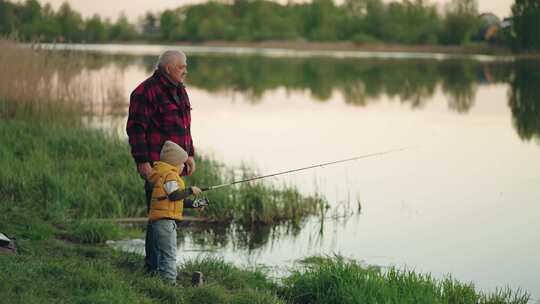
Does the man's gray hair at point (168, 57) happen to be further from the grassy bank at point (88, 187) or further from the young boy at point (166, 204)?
the grassy bank at point (88, 187)

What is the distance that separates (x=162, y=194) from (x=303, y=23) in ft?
358

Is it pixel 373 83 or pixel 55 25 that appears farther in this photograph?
pixel 55 25

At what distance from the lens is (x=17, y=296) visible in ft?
15.7

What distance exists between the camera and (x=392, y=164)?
14.9 meters

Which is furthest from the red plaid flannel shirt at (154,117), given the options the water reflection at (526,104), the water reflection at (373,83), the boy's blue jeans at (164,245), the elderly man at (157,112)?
the water reflection at (526,104)

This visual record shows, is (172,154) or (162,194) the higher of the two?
(172,154)

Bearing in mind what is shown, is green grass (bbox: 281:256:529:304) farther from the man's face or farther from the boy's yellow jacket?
the man's face

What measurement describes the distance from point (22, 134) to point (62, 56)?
390cm

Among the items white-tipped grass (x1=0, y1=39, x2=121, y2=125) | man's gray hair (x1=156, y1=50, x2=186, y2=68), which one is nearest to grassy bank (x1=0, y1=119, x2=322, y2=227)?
white-tipped grass (x1=0, y1=39, x2=121, y2=125)

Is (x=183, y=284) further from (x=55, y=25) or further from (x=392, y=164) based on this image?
(x=55, y=25)

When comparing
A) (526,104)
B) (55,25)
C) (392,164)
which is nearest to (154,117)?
(392,164)

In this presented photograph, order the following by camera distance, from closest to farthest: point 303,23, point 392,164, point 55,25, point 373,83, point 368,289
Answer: point 368,289, point 392,164, point 373,83, point 55,25, point 303,23

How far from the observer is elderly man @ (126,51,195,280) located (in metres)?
5.66

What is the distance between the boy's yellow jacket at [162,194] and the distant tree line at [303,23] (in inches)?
2461
